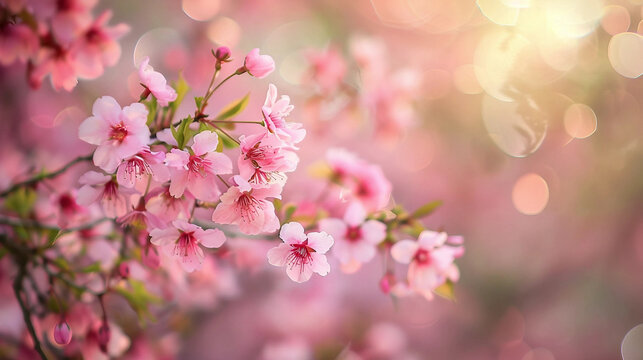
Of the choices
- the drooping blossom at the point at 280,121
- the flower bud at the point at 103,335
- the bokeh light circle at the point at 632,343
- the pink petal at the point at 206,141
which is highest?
the drooping blossom at the point at 280,121

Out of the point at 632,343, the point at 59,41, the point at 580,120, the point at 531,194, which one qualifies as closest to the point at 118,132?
the point at 59,41

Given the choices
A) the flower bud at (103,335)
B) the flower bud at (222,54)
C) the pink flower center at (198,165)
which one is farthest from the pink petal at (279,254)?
the flower bud at (103,335)

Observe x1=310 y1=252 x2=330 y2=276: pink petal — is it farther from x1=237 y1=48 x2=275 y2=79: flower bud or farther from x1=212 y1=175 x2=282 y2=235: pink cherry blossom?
x1=237 y1=48 x2=275 y2=79: flower bud

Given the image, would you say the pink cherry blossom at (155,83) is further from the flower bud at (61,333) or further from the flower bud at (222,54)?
the flower bud at (61,333)

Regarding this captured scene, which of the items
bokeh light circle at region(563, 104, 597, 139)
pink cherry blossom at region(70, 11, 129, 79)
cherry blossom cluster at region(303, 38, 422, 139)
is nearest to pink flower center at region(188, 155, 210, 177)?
pink cherry blossom at region(70, 11, 129, 79)

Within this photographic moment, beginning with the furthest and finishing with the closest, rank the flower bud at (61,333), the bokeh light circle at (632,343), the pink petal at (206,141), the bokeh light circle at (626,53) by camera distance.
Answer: the bokeh light circle at (632,343), the bokeh light circle at (626,53), the flower bud at (61,333), the pink petal at (206,141)

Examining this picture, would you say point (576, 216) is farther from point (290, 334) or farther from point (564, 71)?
point (290, 334)
